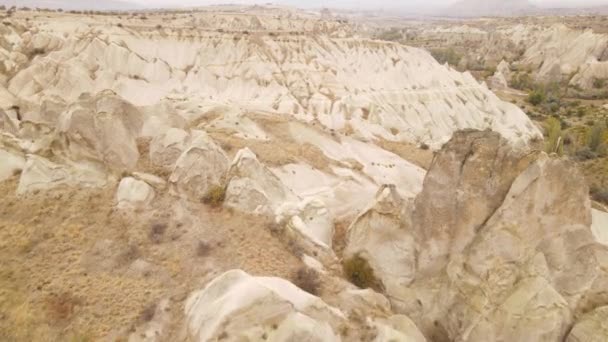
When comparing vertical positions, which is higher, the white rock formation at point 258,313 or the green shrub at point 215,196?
the white rock formation at point 258,313

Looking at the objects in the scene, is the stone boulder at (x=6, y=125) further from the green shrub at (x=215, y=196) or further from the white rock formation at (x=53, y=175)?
the green shrub at (x=215, y=196)

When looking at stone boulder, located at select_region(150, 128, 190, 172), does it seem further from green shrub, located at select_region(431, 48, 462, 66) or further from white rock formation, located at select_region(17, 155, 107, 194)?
green shrub, located at select_region(431, 48, 462, 66)

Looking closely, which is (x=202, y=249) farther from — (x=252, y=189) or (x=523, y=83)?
(x=523, y=83)

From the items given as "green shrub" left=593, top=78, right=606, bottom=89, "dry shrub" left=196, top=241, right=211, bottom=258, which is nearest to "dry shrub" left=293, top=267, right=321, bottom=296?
"dry shrub" left=196, top=241, right=211, bottom=258

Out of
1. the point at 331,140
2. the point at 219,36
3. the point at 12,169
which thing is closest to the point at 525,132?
the point at 331,140

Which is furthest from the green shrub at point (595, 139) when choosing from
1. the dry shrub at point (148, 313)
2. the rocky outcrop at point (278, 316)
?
the dry shrub at point (148, 313)

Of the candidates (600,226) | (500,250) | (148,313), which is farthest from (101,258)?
(600,226)
